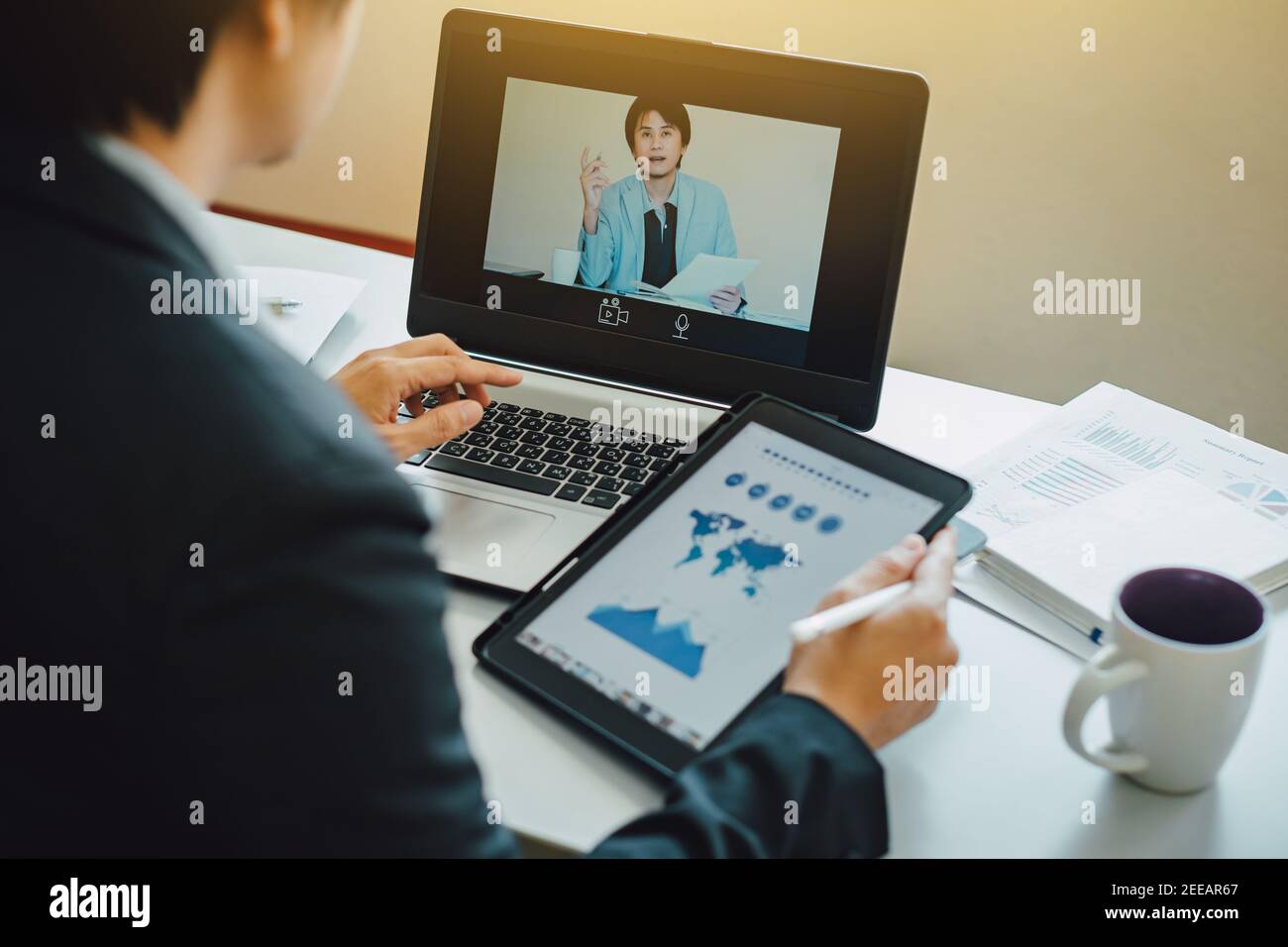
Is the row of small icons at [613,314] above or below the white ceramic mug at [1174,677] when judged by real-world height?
above

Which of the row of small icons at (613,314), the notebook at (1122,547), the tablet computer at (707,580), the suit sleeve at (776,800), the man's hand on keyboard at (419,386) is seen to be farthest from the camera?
the row of small icons at (613,314)

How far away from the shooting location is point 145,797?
0.54 metres

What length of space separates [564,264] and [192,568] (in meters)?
0.63

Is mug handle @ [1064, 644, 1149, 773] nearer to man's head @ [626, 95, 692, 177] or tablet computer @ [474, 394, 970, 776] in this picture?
tablet computer @ [474, 394, 970, 776]

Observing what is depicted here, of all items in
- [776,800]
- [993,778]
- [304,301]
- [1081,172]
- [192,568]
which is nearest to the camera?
[192,568]

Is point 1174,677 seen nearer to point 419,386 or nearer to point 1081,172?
point 419,386

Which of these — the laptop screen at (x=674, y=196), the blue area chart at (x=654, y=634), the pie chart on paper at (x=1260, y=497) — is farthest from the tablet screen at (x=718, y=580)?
the pie chart on paper at (x=1260, y=497)

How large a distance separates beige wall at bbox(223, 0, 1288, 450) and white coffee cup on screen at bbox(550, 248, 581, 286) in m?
0.81

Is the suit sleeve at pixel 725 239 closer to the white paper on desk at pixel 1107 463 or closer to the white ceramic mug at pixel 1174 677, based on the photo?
the white paper on desk at pixel 1107 463

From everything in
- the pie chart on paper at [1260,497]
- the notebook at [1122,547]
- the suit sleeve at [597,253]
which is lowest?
the notebook at [1122,547]

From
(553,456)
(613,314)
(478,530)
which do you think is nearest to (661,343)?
(613,314)

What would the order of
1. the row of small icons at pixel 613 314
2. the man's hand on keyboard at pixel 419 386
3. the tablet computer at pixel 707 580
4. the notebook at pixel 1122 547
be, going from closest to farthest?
the tablet computer at pixel 707 580 → the notebook at pixel 1122 547 → the man's hand on keyboard at pixel 419 386 → the row of small icons at pixel 613 314

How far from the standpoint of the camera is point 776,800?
2.08ft

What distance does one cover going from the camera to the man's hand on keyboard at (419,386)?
0.96m
